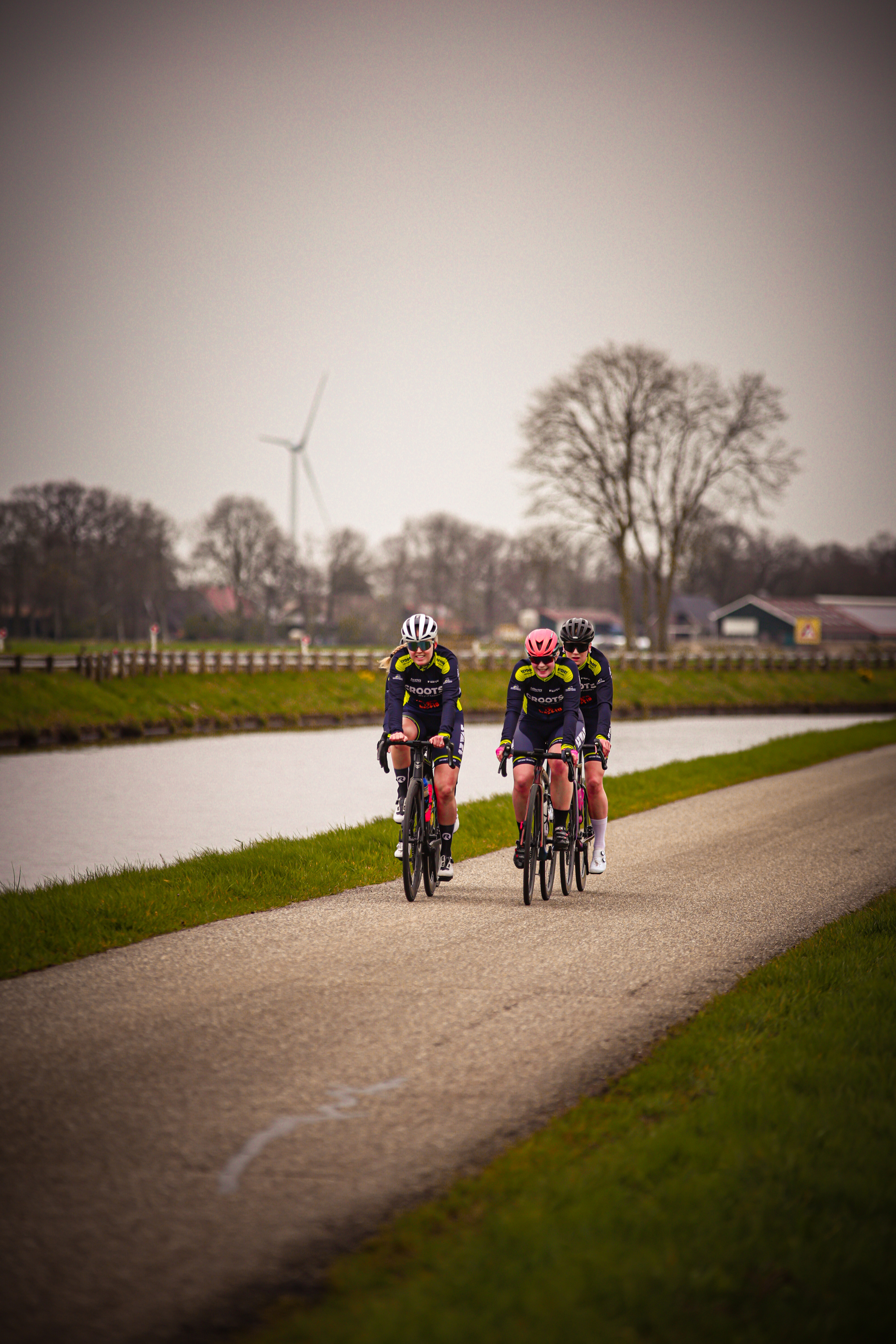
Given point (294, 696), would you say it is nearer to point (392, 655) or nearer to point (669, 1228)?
point (392, 655)

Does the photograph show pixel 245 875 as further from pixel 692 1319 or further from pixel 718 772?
pixel 718 772

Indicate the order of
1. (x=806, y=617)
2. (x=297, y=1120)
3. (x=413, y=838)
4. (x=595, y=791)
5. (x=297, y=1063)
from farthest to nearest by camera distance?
(x=806, y=617)
(x=595, y=791)
(x=413, y=838)
(x=297, y=1063)
(x=297, y=1120)

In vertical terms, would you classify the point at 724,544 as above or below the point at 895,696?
above

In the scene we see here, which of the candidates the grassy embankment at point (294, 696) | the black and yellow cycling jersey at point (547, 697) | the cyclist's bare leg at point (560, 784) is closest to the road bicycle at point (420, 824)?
the black and yellow cycling jersey at point (547, 697)

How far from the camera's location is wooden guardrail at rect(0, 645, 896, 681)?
37344 millimetres

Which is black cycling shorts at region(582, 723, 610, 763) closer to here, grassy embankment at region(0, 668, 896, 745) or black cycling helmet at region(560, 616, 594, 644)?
black cycling helmet at region(560, 616, 594, 644)

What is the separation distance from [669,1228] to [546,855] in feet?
19.0

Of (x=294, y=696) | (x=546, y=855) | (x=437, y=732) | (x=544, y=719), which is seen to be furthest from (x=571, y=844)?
(x=294, y=696)

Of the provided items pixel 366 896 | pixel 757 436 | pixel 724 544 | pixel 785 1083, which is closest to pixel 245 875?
pixel 366 896

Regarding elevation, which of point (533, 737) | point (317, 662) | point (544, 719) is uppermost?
point (317, 662)

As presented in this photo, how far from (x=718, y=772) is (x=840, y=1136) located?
56.0 ft

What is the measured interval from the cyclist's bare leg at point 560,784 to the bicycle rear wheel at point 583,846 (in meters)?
0.69

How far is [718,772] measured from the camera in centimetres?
2109

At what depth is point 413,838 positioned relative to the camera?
931 centimetres
